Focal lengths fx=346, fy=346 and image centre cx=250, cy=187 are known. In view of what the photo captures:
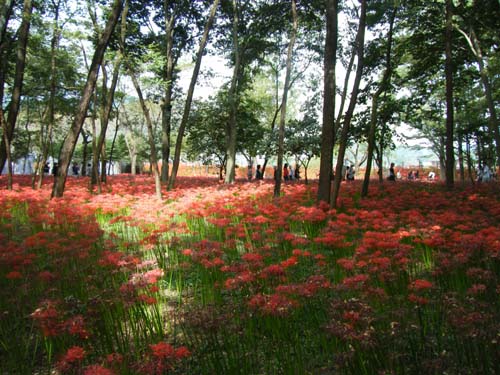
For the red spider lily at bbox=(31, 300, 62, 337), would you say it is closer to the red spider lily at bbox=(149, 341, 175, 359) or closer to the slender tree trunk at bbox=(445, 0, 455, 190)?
the red spider lily at bbox=(149, 341, 175, 359)

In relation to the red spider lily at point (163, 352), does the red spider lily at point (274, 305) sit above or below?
above

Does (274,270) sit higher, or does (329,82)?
(329,82)

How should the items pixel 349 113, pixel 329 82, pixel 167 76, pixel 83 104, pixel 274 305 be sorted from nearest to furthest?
1. pixel 274 305
2. pixel 329 82
3. pixel 349 113
4. pixel 83 104
5. pixel 167 76

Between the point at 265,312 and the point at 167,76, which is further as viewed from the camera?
the point at 167,76

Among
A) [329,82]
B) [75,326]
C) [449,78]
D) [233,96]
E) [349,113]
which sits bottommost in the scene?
[75,326]

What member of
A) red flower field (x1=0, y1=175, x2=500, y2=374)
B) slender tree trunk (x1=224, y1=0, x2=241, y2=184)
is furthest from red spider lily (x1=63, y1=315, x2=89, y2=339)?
slender tree trunk (x1=224, y1=0, x2=241, y2=184)

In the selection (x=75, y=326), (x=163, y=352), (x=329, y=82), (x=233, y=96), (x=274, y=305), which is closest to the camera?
(x=163, y=352)

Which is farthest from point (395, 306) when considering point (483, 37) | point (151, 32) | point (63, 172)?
point (151, 32)

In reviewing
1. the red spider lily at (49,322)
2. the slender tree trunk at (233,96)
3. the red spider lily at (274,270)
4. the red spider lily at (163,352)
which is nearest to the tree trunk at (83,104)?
the slender tree trunk at (233,96)

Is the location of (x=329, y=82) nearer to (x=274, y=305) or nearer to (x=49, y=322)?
(x=274, y=305)

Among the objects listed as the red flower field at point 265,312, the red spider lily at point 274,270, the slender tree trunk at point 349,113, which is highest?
the slender tree trunk at point 349,113

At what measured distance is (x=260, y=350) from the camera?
2941mm

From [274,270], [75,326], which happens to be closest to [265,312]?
[274,270]

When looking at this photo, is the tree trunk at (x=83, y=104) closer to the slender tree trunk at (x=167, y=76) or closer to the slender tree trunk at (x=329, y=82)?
the slender tree trunk at (x=329, y=82)
